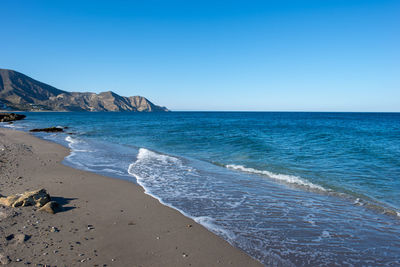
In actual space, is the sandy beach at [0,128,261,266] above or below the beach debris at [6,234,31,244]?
below

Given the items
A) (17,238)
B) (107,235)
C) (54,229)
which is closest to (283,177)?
(107,235)

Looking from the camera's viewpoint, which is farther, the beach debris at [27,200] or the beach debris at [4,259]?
the beach debris at [27,200]

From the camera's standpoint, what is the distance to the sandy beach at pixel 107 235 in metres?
4.68

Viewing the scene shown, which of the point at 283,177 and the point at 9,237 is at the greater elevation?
the point at 9,237

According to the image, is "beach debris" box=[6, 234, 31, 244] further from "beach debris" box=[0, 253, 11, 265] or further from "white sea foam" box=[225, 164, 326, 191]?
"white sea foam" box=[225, 164, 326, 191]

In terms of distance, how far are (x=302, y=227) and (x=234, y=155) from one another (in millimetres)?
12161

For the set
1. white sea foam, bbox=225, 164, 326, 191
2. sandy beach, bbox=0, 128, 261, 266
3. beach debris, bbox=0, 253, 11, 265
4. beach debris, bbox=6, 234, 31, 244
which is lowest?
white sea foam, bbox=225, 164, 326, 191

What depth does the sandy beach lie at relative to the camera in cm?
468

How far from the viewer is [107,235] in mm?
5656

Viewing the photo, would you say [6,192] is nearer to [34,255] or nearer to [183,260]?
[34,255]

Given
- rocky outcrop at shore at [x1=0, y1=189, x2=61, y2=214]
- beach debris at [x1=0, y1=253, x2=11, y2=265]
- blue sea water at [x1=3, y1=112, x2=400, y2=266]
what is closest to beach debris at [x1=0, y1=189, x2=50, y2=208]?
rocky outcrop at shore at [x1=0, y1=189, x2=61, y2=214]

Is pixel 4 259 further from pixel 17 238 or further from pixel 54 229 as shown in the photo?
pixel 54 229

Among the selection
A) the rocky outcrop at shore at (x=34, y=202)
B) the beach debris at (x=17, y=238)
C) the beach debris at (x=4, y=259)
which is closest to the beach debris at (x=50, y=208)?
the rocky outcrop at shore at (x=34, y=202)

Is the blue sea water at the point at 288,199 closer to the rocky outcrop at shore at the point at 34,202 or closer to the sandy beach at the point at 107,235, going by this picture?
the sandy beach at the point at 107,235
